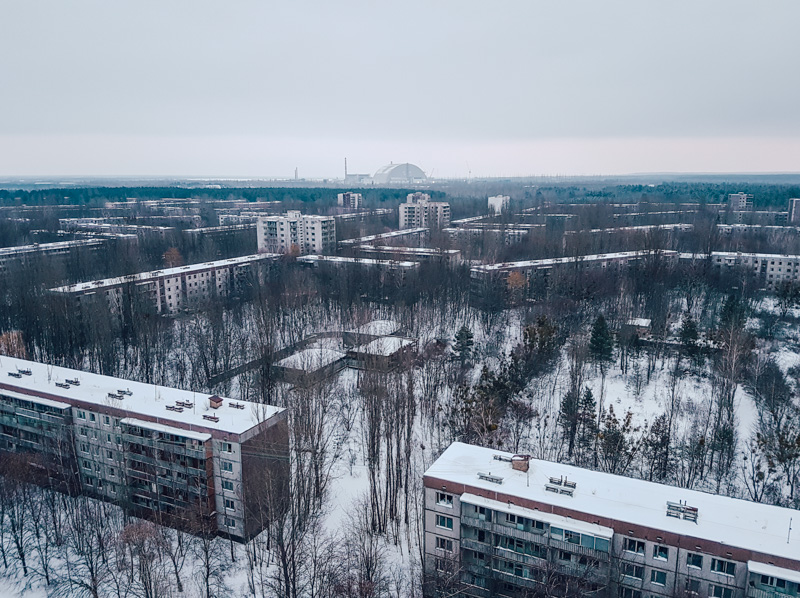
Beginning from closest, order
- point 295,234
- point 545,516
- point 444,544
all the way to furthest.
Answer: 1. point 545,516
2. point 444,544
3. point 295,234

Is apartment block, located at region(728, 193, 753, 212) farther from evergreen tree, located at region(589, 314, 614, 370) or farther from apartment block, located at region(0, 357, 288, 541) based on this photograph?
apartment block, located at region(0, 357, 288, 541)

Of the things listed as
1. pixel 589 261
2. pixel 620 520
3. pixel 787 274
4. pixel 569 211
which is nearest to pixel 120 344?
pixel 620 520

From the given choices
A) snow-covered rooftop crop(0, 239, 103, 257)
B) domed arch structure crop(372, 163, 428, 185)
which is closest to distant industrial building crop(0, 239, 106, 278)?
snow-covered rooftop crop(0, 239, 103, 257)

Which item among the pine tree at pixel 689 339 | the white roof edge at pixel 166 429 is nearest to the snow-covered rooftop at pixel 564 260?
the pine tree at pixel 689 339

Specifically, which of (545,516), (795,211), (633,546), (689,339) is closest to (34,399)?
(545,516)

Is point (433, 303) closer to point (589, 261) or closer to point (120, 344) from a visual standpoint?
point (589, 261)

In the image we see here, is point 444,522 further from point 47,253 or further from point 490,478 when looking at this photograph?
point 47,253
